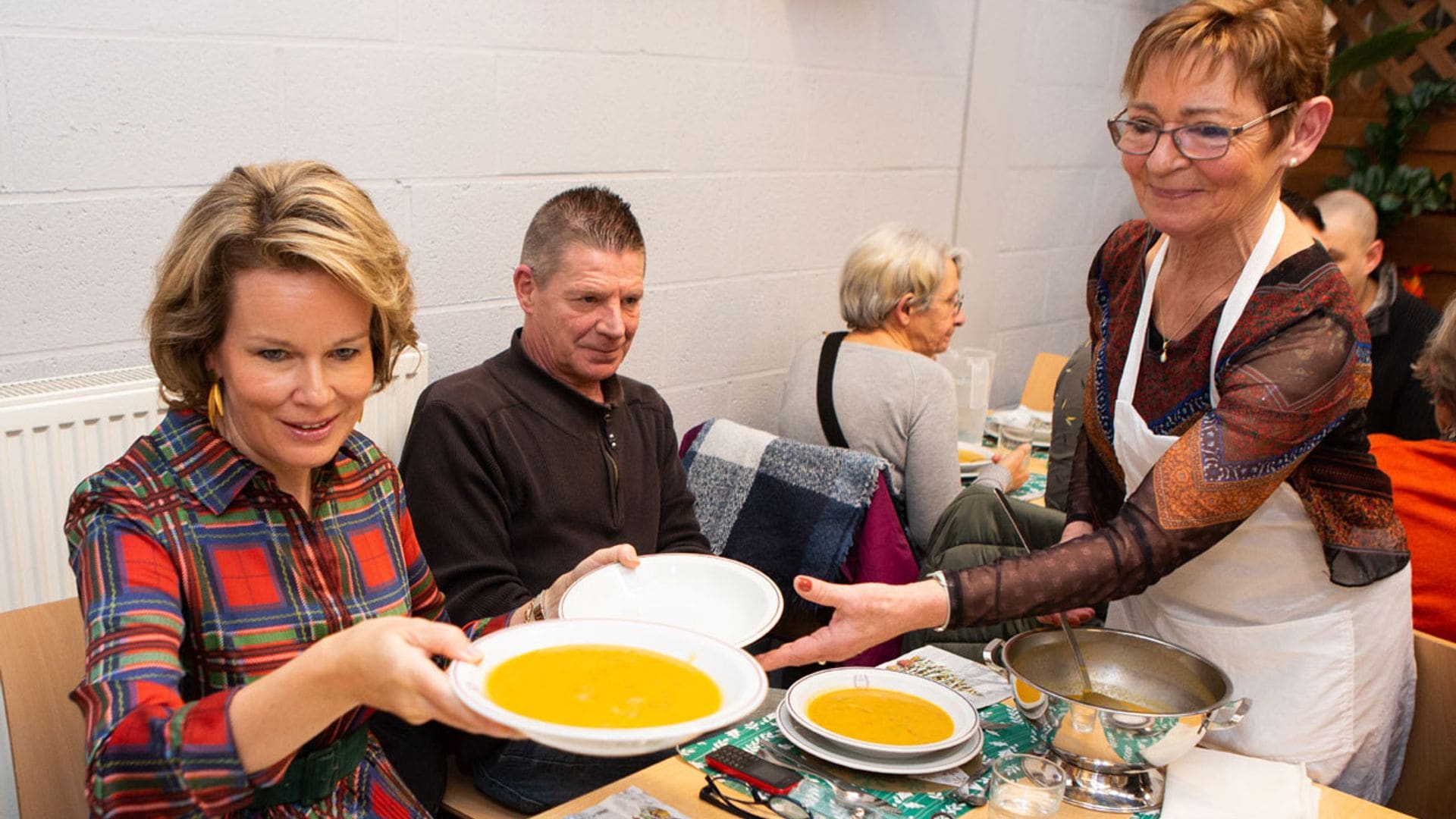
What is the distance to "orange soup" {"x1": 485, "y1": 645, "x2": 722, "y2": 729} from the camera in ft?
3.32

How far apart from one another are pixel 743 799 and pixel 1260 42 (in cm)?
107

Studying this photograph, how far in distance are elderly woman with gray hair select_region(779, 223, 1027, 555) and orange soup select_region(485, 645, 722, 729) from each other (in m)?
1.69

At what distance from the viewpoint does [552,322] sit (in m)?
2.23

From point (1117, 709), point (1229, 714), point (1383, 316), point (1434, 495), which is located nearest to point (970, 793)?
point (1117, 709)

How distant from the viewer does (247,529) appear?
1307mm

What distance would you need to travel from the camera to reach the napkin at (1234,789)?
1332 mm

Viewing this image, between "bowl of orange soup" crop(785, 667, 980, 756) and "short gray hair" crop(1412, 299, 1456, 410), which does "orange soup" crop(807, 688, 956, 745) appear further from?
"short gray hair" crop(1412, 299, 1456, 410)

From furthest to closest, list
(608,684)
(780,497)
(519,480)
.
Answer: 1. (780,497)
2. (519,480)
3. (608,684)

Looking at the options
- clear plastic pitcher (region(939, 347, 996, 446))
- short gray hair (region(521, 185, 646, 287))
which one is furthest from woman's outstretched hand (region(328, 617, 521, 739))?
clear plastic pitcher (region(939, 347, 996, 446))

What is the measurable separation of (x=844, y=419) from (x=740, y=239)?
0.62 meters

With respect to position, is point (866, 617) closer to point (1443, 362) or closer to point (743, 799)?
point (743, 799)

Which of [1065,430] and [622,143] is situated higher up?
[622,143]

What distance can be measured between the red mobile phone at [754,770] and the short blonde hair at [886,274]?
1.77m

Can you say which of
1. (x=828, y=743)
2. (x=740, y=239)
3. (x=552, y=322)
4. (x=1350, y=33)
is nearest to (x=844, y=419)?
(x=740, y=239)
